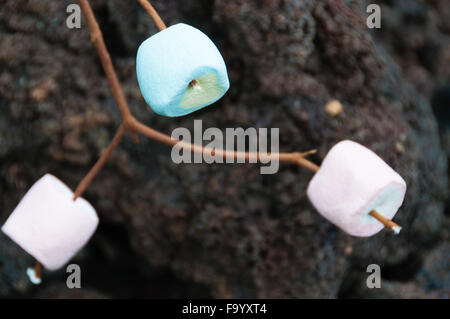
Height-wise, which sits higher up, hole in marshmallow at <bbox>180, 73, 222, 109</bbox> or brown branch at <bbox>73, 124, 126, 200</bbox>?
hole in marshmallow at <bbox>180, 73, 222, 109</bbox>

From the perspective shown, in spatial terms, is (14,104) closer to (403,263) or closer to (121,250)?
(121,250)

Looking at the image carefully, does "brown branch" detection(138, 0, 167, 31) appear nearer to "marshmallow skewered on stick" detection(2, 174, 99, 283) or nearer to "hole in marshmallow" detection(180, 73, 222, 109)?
"hole in marshmallow" detection(180, 73, 222, 109)

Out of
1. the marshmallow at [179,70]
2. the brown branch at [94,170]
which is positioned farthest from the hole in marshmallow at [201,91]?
the brown branch at [94,170]

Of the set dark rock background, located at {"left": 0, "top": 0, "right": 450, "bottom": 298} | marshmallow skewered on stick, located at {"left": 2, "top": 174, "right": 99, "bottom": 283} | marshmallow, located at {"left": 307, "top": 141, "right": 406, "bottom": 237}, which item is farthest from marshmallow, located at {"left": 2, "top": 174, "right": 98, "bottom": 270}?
marshmallow, located at {"left": 307, "top": 141, "right": 406, "bottom": 237}

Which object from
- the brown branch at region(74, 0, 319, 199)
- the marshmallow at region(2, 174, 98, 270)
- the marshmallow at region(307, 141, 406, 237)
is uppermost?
the brown branch at region(74, 0, 319, 199)

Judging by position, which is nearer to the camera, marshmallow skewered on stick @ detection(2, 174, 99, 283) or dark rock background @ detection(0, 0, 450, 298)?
marshmallow skewered on stick @ detection(2, 174, 99, 283)

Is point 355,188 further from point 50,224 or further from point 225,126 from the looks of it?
point 50,224

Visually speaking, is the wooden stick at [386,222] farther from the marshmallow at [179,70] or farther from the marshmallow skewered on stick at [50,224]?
the marshmallow skewered on stick at [50,224]
